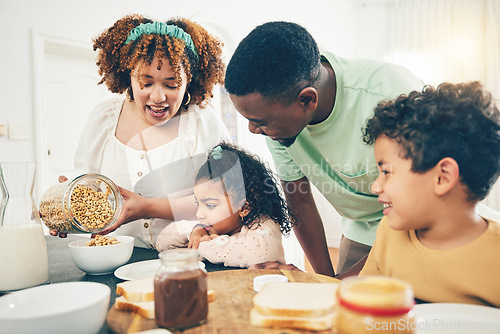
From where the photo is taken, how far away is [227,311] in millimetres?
744

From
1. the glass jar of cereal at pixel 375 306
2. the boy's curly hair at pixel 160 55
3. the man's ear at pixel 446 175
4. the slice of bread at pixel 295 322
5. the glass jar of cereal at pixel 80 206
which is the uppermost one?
the boy's curly hair at pixel 160 55

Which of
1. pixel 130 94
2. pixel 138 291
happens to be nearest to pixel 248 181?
pixel 130 94

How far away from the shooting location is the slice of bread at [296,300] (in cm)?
67

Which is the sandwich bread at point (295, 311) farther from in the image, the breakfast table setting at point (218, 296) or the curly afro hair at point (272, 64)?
the curly afro hair at point (272, 64)

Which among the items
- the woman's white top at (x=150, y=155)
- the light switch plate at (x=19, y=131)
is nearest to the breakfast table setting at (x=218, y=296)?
the woman's white top at (x=150, y=155)

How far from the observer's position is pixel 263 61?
1082mm

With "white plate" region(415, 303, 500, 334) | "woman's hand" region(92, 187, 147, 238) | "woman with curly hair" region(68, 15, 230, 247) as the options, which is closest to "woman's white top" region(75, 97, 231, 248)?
"woman with curly hair" region(68, 15, 230, 247)

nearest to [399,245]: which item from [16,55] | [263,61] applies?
[263,61]

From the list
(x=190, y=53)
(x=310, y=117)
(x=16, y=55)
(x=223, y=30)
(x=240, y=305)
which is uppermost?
(x=223, y=30)

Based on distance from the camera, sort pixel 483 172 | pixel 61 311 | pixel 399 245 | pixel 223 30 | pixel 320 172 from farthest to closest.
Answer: pixel 223 30
pixel 320 172
pixel 399 245
pixel 483 172
pixel 61 311

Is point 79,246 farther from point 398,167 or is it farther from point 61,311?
point 398,167

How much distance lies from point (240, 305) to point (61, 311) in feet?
1.03

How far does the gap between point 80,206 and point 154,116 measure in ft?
1.76

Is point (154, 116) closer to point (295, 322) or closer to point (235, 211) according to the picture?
point (235, 211)
